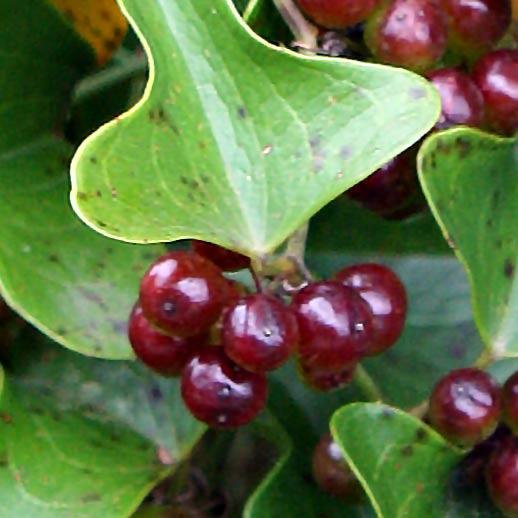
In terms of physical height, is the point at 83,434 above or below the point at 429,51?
below

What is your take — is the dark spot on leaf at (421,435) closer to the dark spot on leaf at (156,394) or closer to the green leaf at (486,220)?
the green leaf at (486,220)

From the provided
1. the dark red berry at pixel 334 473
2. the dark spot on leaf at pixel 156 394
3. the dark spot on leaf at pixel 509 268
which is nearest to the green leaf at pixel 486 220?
the dark spot on leaf at pixel 509 268

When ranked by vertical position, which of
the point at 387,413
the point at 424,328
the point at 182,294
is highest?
the point at 182,294

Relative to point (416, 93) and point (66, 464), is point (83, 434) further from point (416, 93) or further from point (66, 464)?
point (416, 93)

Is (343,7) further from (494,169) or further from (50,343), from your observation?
(50,343)

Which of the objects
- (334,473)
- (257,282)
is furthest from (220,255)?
(334,473)

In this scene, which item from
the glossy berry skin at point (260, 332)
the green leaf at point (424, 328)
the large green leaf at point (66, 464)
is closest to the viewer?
the glossy berry skin at point (260, 332)
